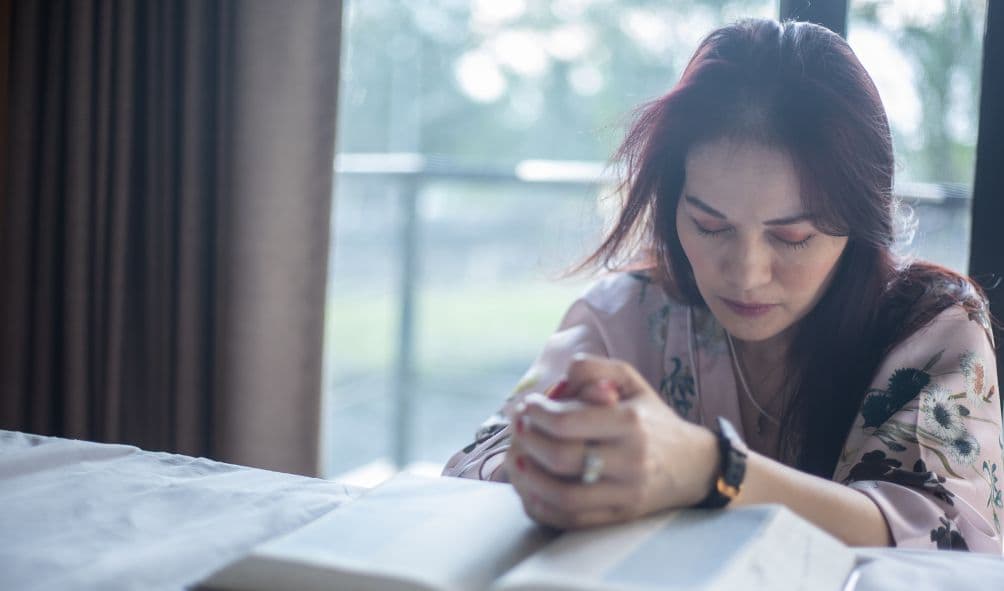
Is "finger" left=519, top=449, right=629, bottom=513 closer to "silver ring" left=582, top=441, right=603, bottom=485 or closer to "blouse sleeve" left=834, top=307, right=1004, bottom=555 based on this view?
"silver ring" left=582, top=441, right=603, bottom=485

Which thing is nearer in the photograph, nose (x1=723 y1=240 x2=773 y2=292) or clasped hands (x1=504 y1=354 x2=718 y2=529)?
clasped hands (x1=504 y1=354 x2=718 y2=529)

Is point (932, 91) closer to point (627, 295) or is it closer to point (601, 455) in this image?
point (627, 295)

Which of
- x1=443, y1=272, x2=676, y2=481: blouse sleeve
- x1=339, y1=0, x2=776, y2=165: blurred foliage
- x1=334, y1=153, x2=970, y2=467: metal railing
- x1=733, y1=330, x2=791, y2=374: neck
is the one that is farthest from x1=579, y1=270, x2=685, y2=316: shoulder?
A: x1=339, y1=0, x2=776, y2=165: blurred foliage

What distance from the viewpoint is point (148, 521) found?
0.67 meters

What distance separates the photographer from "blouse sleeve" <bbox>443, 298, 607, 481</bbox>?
39.8 inches

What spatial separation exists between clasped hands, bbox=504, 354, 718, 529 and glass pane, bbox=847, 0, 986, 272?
1.35 metres

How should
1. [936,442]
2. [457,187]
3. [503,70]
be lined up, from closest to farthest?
[936,442]
[457,187]
[503,70]

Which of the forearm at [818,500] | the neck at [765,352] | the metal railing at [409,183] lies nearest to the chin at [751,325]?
the neck at [765,352]

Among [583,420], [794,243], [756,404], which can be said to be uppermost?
[794,243]

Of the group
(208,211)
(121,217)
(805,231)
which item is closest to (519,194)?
(208,211)

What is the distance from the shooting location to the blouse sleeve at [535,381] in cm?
101

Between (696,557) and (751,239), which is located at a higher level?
(751,239)

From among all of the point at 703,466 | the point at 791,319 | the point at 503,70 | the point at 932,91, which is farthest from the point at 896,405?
the point at 503,70

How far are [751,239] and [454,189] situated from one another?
5.31 ft
